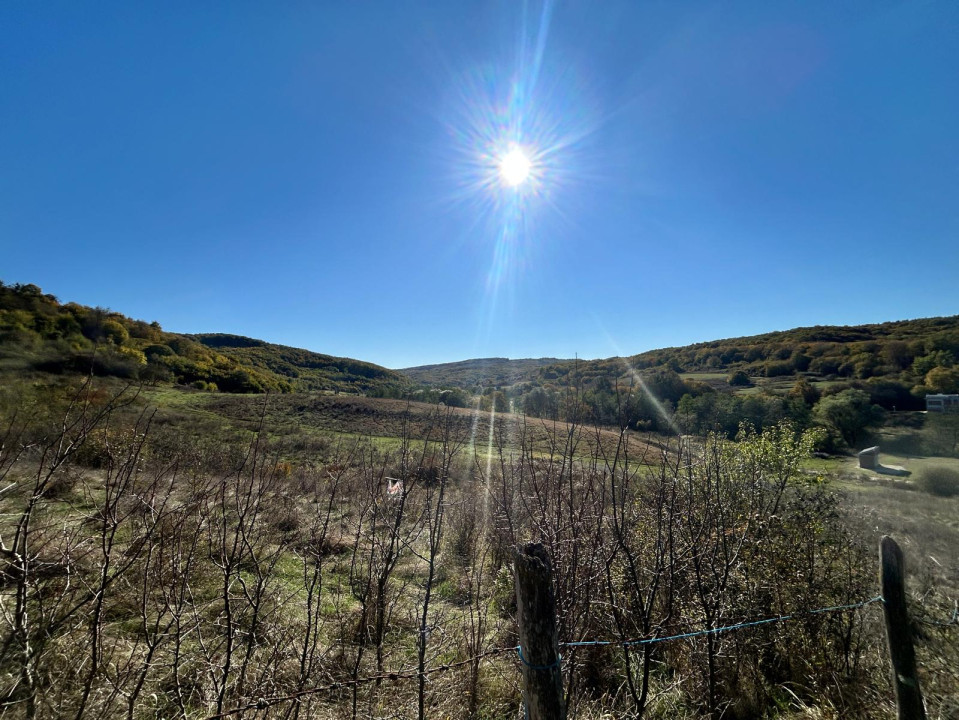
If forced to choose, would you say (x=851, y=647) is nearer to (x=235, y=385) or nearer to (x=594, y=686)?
(x=594, y=686)

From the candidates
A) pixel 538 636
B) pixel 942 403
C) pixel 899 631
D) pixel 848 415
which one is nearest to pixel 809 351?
pixel 942 403

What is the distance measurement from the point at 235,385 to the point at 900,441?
42.4 m

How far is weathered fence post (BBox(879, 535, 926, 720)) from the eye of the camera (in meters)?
1.96

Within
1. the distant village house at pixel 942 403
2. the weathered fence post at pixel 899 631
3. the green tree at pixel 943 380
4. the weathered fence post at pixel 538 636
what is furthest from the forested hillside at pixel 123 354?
the green tree at pixel 943 380

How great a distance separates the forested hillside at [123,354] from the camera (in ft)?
45.4

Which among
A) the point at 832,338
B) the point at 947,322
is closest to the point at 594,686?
the point at 832,338

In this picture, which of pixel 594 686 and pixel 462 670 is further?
pixel 594 686

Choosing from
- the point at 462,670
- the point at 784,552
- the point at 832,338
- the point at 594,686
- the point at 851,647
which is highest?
the point at 832,338

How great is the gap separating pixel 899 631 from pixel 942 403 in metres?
26.3

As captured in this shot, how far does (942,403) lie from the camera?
18609mm

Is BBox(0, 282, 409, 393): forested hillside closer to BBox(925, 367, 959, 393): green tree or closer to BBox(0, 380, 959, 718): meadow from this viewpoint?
BBox(0, 380, 959, 718): meadow

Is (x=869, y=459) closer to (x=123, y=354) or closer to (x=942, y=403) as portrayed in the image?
(x=942, y=403)

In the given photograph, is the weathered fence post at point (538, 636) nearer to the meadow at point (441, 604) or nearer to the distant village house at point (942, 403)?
the meadow at point (441, 604)

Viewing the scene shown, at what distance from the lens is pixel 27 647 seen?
5.53 ft
